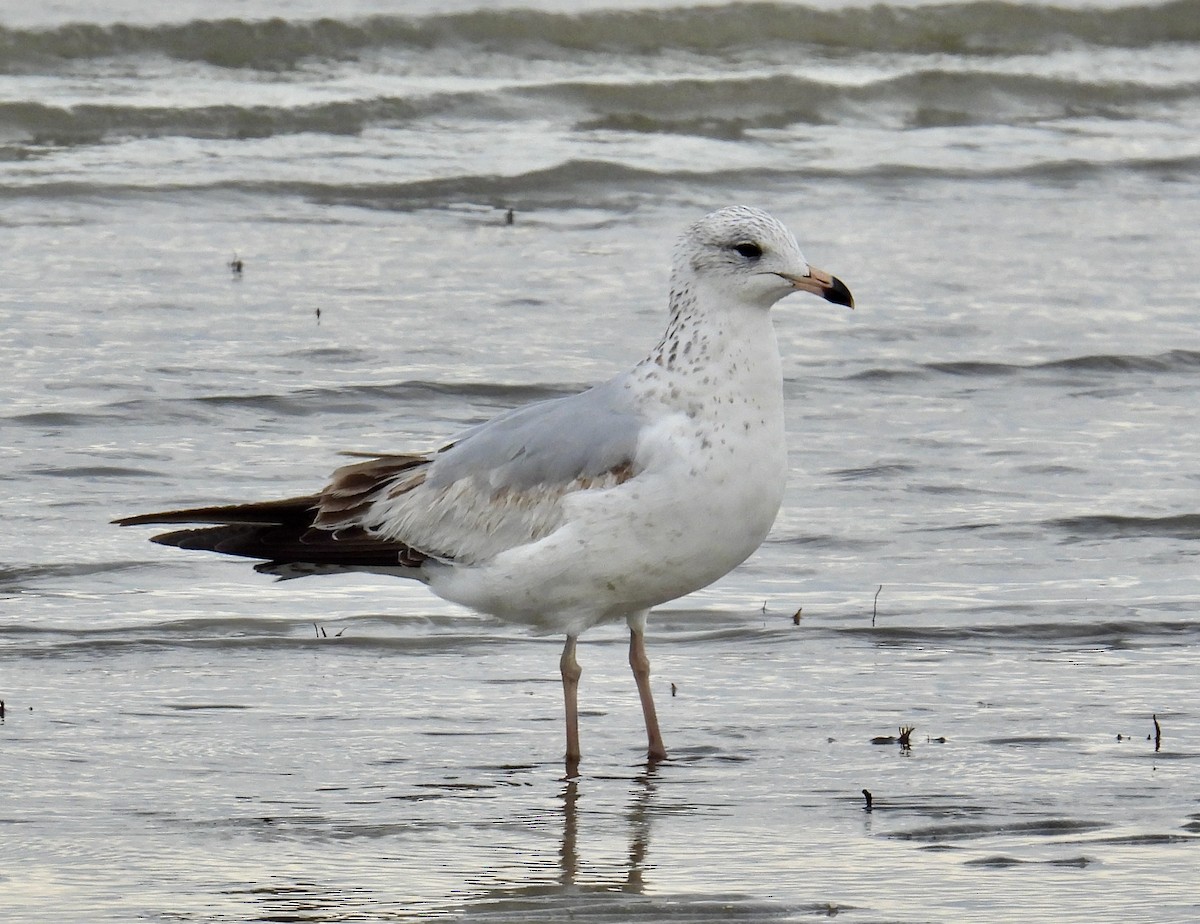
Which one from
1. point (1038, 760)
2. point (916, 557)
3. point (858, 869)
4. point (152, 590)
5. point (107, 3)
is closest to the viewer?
point (858, 869)

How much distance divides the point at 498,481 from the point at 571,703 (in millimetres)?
609

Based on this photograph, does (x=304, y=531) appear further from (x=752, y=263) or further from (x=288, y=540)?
(x=752, y=263)

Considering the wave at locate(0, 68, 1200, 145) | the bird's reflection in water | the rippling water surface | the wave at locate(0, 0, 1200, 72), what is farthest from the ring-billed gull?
the wave at locate(0, 0, 1200, 72)

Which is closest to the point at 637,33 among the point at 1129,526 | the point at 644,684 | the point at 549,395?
the point at 549,395

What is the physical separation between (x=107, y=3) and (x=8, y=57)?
1159 mm

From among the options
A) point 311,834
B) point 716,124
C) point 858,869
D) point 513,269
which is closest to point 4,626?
point 311,834

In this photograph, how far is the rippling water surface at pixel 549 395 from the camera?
4805mm

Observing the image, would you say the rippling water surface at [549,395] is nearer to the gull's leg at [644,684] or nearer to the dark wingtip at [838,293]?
the gull's leg at [644,684]

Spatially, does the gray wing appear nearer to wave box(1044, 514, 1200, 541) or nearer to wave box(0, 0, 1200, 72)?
wave box(1044, 514, 1200, 541)

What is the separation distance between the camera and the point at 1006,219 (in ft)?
42.6

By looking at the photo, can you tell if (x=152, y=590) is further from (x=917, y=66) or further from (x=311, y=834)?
(x=917, y=66)

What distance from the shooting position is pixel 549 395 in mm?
9188

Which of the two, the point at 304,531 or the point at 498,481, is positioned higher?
the point at 498,481

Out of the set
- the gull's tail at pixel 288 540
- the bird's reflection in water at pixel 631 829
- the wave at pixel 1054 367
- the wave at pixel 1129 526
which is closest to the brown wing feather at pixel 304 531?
the gull's tail at pixel 288 540
